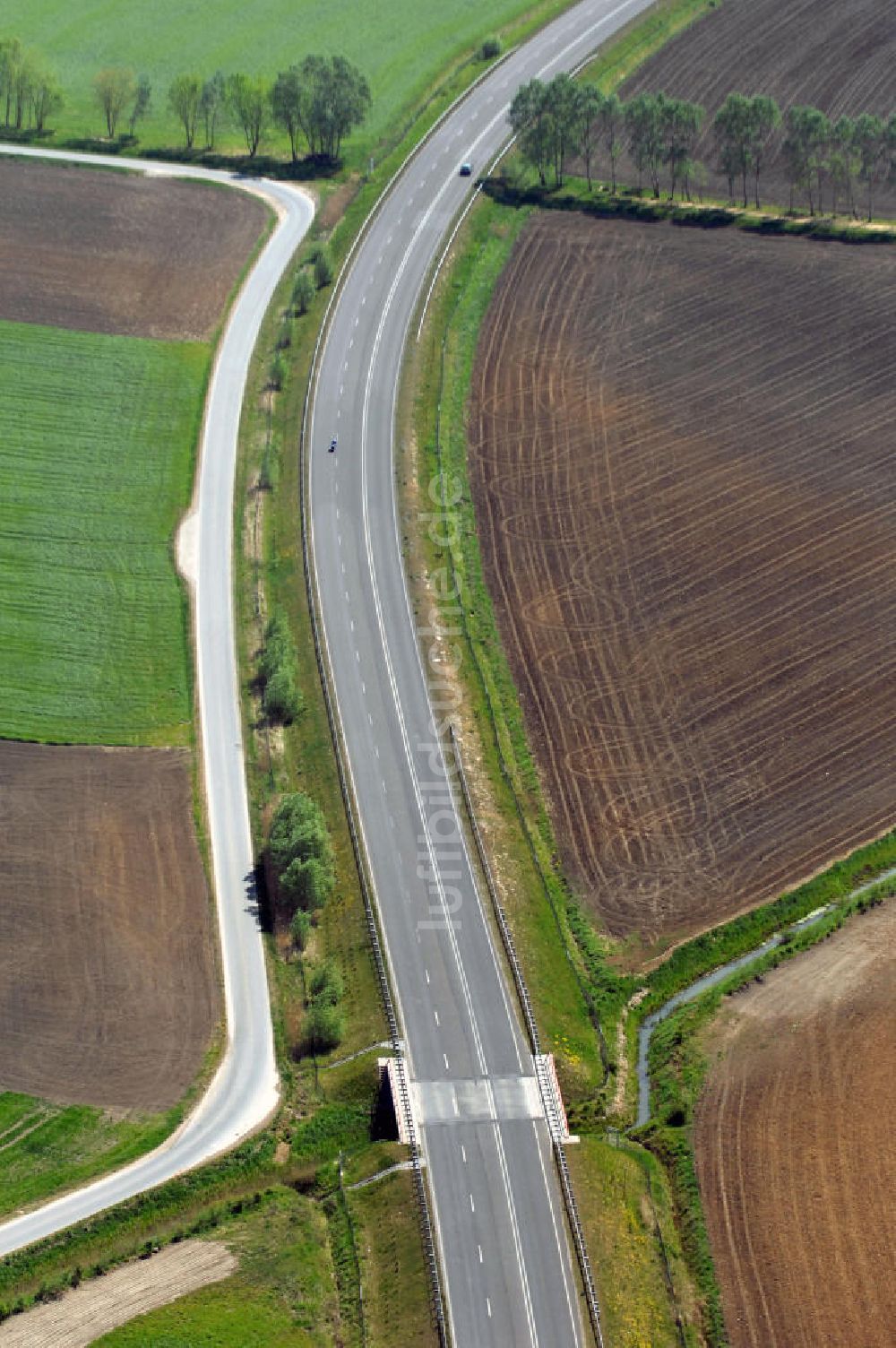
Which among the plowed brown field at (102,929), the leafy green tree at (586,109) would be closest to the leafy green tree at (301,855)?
the plowed brown field at (102,929)

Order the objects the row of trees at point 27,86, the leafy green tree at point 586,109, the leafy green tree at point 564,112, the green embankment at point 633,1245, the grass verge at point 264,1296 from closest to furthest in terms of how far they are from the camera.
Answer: the grass verge at point 264,1296 → the green embankment at point 633,1245 → the leafy green tree at point 564,112 → the leafy green tree at point 586,109 → the row of trees at point 27,86

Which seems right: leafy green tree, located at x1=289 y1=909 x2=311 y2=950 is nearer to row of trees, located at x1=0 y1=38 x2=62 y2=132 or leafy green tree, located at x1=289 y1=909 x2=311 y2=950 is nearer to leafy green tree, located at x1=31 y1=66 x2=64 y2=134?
row of trees, located at x1=0 y1=38 x2=62 y2=132

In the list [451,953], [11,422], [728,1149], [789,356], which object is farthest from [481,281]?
[728,1149]

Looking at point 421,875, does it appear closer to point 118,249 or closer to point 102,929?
point 102,929

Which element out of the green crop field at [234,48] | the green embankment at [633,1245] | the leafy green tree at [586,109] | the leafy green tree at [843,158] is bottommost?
the green embankment at [633,1245]

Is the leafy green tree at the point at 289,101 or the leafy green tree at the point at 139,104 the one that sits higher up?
the leafy green tree at the point at 139,104

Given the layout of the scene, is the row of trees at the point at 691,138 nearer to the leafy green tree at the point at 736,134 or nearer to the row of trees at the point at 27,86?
the leafy green tree at the point at 736,134

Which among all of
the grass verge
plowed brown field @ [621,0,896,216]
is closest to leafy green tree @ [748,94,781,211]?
plowed brown field @ [621,0,896,216]
